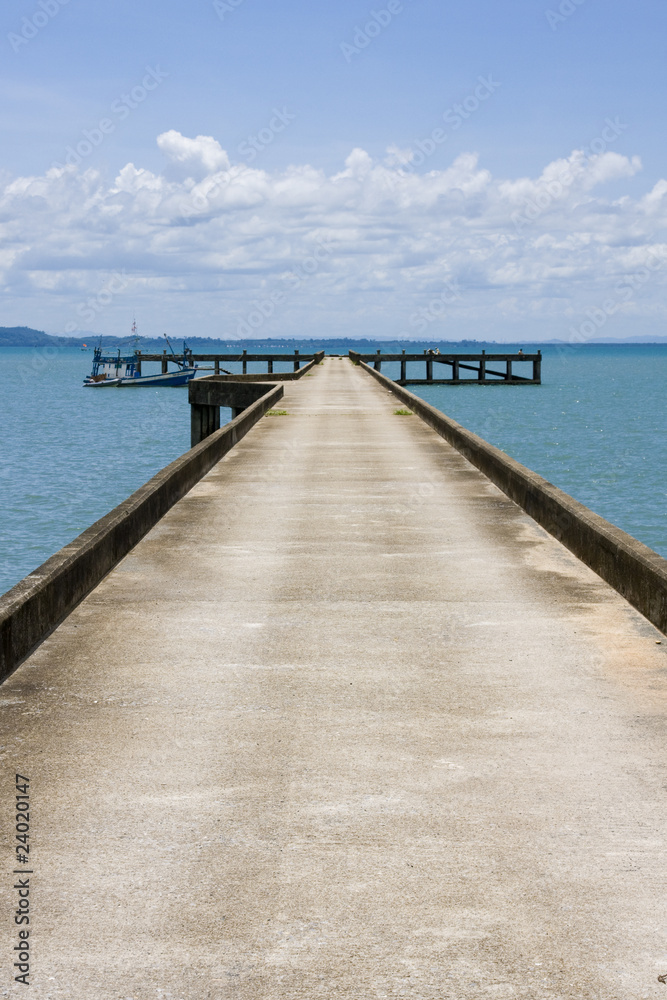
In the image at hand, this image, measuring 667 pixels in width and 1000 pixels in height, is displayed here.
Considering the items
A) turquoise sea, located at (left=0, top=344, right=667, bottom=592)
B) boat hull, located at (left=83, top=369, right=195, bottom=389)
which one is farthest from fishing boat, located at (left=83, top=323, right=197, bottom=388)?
turquoise sea, located at (left=0, top=344, right=667, bottom=592)

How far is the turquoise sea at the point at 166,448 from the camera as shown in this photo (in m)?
30.1

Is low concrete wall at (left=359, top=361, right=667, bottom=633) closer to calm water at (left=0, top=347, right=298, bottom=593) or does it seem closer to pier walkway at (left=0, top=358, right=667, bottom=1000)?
pier walkway at (left=0, top=358, right=667, bottom=1000)

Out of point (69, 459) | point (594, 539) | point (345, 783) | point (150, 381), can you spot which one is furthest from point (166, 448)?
point (150, 381)

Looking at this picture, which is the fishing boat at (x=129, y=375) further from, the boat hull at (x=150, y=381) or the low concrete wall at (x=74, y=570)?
the low concrete wall at (x=74, y=570)

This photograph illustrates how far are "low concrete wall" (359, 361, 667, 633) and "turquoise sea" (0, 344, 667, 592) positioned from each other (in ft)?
37.3

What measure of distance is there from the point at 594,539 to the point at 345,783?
5506 millimetres

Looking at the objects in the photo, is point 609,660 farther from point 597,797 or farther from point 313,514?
point 313,514

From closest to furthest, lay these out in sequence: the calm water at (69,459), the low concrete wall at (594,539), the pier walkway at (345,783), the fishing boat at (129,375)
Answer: the pier walkway at (345,783) < the low concrete wall at (594,539) < the calm water at (69,459) < the fishing boat at (129,375)

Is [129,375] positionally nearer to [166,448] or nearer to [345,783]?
[166,448]

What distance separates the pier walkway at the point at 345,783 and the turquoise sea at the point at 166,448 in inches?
568

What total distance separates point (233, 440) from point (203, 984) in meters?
18.5

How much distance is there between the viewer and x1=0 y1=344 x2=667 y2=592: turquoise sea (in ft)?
98.7

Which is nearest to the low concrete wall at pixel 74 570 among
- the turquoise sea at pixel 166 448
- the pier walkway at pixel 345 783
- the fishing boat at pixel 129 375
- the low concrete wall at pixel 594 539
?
the pier walkway at pixel 345 783

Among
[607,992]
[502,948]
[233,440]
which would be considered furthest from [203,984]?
[233,440]
